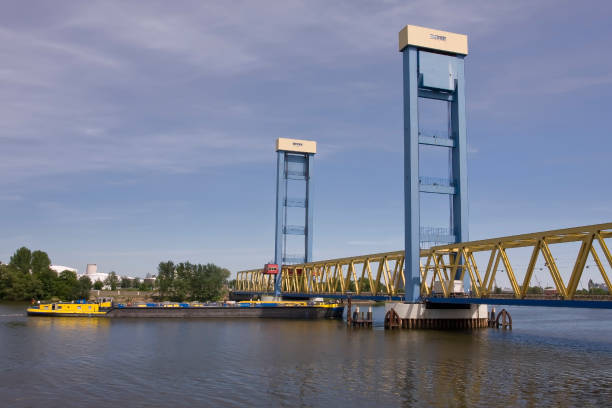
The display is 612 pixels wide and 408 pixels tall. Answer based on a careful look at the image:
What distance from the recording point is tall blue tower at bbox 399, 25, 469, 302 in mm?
63719

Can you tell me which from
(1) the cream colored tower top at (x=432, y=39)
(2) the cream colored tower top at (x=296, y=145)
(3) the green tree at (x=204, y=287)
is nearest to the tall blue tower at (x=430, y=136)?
(1) the cream colored tower top at (x=432, y=39)

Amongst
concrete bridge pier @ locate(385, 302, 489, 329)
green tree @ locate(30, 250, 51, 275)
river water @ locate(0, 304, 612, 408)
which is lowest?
river water @ locate(0, 304, 612, 408)

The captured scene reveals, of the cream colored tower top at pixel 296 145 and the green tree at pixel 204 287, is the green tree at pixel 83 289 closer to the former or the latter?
the green tree at pixel 204 287

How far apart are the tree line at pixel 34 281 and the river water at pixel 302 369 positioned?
298 feet

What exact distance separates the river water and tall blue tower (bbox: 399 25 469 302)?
465 inches

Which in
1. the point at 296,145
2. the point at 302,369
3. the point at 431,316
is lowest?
the point at 302,369

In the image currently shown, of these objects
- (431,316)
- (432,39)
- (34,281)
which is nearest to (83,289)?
(34,281)

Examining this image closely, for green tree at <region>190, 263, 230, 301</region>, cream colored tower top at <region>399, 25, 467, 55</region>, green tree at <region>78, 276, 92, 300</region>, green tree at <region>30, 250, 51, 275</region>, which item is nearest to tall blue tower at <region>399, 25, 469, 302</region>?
cream colored tower top at <region>399, 25, 467, 55</region>

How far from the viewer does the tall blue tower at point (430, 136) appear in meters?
63.7

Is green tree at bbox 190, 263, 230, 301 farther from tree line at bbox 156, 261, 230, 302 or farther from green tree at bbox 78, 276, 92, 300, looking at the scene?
green tree at bbox 78, 276, 92, 300

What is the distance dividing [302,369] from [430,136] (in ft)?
131

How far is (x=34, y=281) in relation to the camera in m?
141

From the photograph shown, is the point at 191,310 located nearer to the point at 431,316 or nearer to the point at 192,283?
the point at 431,316

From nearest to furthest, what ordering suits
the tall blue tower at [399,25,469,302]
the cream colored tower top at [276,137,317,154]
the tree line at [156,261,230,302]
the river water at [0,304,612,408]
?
the river water at [0,304,612,408]
the tall blue tower at [399,25,469,302]
the cream colored tower top at [276,137,317,154]
the tree line at [156,261,230,302]
